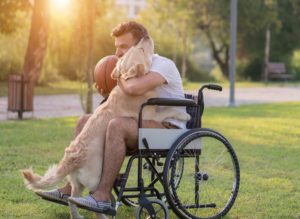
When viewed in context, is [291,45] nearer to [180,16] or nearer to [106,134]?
Result: [180,16]

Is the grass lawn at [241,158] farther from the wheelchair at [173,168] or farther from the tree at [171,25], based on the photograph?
the tree at [171,25]

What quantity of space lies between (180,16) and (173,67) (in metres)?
31.3

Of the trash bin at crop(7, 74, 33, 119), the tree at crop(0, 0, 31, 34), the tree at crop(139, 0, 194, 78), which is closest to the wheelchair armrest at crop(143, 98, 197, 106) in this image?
the trash bin at crop(7, 74, 33, 119)

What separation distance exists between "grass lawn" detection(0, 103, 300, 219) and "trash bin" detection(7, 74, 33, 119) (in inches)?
27.2

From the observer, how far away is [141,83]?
15.9ft

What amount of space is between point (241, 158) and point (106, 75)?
3.22 metres

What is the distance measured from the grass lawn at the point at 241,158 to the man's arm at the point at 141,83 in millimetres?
990

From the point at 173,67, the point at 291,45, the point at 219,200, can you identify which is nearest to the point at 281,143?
the point at 219,200

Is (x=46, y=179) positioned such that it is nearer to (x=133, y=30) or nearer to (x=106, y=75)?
(x=106, y=75)

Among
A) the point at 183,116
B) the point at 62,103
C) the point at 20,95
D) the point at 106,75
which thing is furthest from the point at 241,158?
the point at 62,103

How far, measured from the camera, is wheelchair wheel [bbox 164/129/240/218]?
4.86 m

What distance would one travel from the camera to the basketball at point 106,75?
558 cm

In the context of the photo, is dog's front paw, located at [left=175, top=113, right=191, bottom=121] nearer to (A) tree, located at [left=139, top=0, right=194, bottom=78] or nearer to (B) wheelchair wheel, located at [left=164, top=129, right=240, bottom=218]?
(B) wheelchair wheel, located at [left=164, top=129, right=240, bottom=218]

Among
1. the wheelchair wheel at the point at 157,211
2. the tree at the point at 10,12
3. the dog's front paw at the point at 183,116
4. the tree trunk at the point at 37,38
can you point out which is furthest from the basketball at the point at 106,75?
the tree at the point at 10,12
